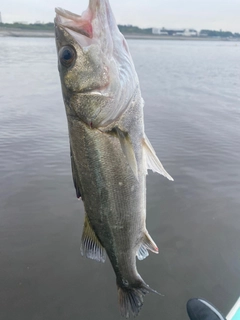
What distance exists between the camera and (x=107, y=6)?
1.81m

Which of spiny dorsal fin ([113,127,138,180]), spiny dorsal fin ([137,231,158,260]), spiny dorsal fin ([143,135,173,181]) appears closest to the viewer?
spiny dorsal fin ([113,127,138,180])

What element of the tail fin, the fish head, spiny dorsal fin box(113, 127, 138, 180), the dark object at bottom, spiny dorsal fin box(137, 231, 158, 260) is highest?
the fish head

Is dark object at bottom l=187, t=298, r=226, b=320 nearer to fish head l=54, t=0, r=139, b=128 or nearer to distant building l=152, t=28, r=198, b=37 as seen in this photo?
fish head l=54, t=0, r=139, b=128

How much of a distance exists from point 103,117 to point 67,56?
1.51ft

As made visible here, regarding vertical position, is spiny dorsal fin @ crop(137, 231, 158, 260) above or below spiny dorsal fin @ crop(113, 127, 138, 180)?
below

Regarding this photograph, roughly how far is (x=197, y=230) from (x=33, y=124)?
760 centimetres

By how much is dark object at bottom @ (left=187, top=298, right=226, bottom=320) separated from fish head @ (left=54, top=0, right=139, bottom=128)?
2.51 m

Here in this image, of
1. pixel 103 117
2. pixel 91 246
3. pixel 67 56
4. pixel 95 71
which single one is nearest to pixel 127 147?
pixel 103 117

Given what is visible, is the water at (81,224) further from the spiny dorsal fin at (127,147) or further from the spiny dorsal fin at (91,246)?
the spiny dorsal fin at (127,147)

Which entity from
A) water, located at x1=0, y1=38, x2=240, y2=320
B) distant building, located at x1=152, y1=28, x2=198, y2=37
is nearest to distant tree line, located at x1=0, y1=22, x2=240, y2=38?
distant building, located at x1=152, y1=28, x2=198, y2=37

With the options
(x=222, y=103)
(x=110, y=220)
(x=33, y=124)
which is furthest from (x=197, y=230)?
(x=222, y=103)

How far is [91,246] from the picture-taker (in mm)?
2318

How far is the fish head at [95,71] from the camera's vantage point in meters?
1.87

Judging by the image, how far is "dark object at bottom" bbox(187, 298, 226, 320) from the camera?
3.17 metres
